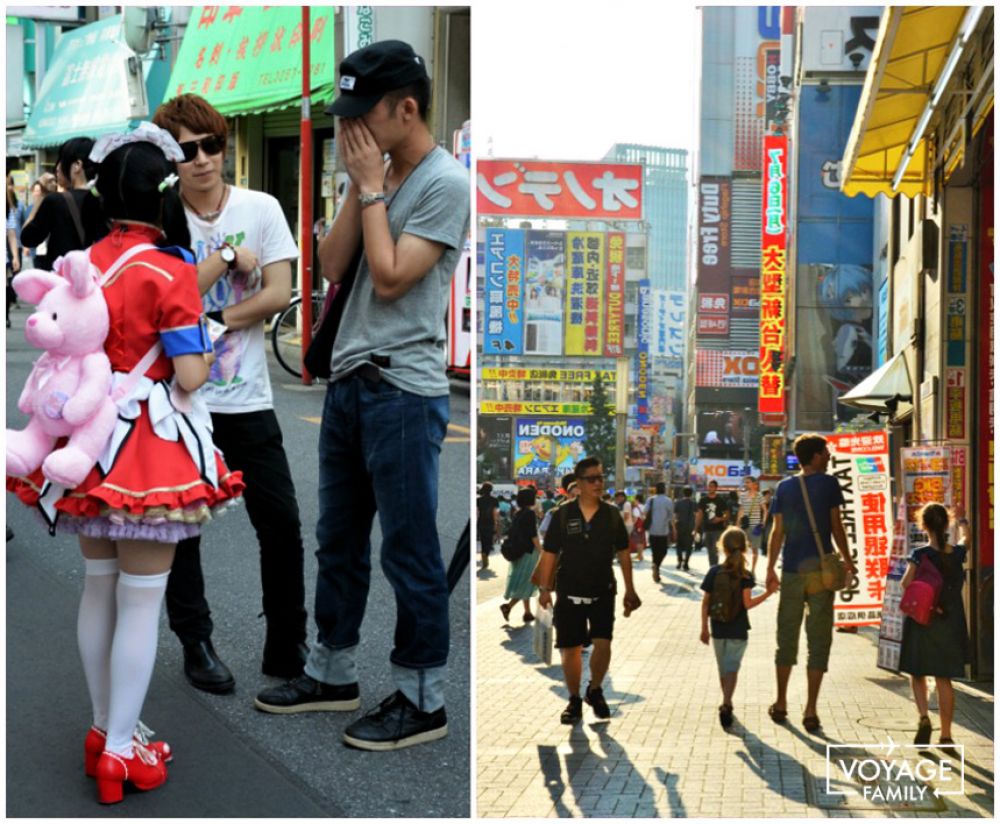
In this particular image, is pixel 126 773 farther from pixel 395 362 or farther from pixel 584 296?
pixel 584 296

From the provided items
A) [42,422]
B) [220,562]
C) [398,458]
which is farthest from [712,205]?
[220,562]

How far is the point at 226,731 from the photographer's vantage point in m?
3.09

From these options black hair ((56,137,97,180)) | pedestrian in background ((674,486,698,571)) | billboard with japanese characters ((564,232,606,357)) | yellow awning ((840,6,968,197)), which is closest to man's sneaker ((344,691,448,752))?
pedestrian in background ((674,486,698,571))

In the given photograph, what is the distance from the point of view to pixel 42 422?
2627mm

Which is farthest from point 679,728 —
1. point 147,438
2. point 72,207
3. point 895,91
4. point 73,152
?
point 72,207

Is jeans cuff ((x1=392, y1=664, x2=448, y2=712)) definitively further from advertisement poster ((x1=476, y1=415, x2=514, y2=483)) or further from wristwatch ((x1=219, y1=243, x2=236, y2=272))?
wristwatch ((x1=219, y1=243, x2=236, y2=272))

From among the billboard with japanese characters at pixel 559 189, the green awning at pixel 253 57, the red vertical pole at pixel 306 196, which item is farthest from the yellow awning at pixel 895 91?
the green awning at pixel 253 57

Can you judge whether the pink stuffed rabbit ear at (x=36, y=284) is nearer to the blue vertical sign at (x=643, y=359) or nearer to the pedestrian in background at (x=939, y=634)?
the blue vertical sign at (x=643, y=359)

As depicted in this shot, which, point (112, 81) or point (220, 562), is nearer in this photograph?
point (220, 562)

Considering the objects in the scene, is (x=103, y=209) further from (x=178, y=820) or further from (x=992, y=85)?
(x=992, y=85)

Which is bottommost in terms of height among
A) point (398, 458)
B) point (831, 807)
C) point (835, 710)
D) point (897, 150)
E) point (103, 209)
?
point (831, 807)

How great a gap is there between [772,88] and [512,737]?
1.86 meters

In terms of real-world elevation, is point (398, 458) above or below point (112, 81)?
below

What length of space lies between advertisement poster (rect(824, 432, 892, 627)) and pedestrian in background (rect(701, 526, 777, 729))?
0.71 ft
